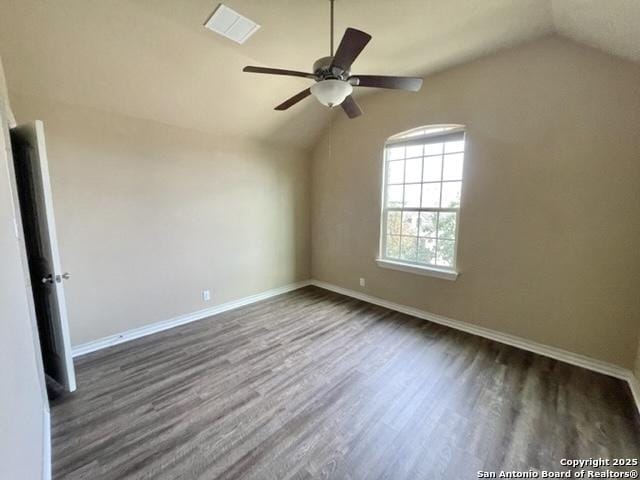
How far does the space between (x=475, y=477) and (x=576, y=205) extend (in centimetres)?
237

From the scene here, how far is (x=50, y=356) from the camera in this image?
2.25 metres

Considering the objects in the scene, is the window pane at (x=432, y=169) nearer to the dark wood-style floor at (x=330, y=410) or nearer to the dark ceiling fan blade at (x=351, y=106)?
the dark ceiling fan blade at (x=351, y=106)

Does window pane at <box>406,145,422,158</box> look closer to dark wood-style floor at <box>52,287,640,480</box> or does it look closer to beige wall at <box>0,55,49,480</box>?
dark wood-style floor at <box>52,287,640,480</box>

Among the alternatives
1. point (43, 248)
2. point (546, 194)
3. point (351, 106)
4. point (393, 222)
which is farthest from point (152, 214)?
point (546, 194)

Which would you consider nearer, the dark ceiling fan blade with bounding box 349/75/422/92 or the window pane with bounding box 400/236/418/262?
the dark ceiling fan blade with bounding box 349/75/422/92

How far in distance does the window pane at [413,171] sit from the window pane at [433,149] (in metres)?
0.13

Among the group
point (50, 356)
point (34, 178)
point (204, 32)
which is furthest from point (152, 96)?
point (50, 356)

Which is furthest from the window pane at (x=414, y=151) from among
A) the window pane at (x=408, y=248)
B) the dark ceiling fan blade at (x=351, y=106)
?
the dark ceiling fan blade at (x=351, y=106)

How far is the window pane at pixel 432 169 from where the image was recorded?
330cm

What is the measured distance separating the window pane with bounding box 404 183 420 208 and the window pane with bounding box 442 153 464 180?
362 millimetres

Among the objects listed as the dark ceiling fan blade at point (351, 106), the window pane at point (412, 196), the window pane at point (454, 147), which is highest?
the dark ceiling fan blade at point (351, 106)

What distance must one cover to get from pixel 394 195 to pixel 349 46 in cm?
237

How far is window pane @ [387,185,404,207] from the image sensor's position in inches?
145

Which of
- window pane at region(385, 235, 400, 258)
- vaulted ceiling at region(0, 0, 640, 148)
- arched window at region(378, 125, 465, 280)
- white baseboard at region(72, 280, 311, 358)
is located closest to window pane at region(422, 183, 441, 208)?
arched window at region(378, 125, 465, 280)
